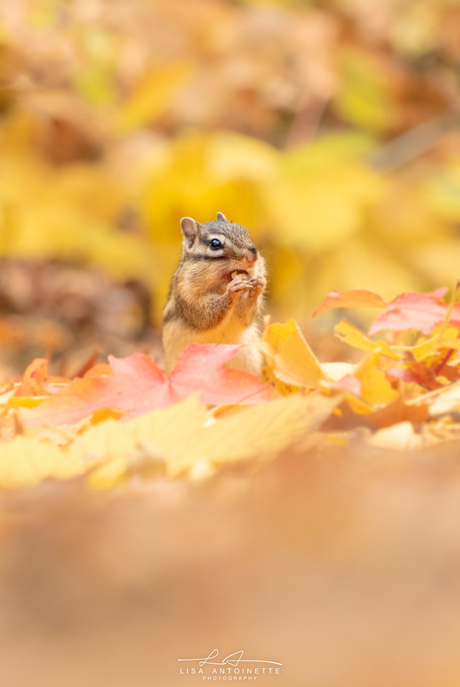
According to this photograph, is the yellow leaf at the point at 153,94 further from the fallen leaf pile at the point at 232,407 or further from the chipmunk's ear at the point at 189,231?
the fallen leaf pile at the point at 232,407

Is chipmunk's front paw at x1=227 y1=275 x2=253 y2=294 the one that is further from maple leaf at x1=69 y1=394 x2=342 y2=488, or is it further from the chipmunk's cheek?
maple leaf at x1=69 y1=394 x2=342 y2=488

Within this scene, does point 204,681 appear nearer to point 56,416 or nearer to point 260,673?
point 260,673

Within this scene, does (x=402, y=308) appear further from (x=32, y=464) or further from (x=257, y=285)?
(x=257, y=285)

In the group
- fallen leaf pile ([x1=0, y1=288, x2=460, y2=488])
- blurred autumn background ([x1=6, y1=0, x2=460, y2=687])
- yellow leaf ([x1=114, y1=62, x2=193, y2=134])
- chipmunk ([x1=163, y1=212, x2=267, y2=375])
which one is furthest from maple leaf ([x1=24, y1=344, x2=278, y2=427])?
yellow leaf ([x1=114, y1=62, x2=193, y2=134])

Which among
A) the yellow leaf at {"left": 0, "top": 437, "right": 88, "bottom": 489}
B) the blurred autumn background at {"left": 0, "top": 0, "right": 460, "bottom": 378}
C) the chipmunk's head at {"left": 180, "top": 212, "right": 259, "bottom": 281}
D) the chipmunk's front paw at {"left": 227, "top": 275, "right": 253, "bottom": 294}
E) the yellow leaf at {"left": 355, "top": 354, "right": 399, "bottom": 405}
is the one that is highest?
the blurred autumn background at {"left": 0, "top": 0, "right": 460, "bottom": 378}

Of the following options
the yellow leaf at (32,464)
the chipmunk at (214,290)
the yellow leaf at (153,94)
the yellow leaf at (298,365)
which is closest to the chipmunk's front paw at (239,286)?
the chipmunk at (214,290)

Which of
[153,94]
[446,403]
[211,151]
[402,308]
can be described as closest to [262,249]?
[402,308]
